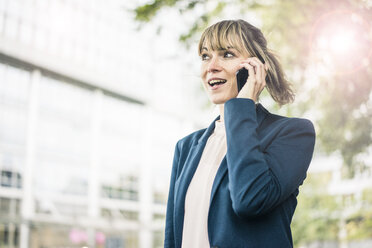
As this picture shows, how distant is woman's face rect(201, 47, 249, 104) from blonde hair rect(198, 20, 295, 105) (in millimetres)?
27

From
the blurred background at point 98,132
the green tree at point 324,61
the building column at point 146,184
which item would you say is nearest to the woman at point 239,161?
the green tree at point 324,61

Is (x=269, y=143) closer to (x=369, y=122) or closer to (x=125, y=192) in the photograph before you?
(x=369, y=122)

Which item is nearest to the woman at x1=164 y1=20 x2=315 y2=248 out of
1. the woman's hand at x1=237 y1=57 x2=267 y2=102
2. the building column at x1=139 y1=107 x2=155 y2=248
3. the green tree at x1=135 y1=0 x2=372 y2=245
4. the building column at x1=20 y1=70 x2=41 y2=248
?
the woman's hand at x1=237 y1=57 x2=267 y2=102

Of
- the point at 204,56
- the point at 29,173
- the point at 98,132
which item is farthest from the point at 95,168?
the point at 204,56

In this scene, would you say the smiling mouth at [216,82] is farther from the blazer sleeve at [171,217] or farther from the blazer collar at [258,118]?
the blazer sleeve at [171,217]

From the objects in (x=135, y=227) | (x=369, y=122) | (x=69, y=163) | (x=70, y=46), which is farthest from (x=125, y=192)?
(x=369, y=122)

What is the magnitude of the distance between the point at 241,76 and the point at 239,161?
0.37 metres

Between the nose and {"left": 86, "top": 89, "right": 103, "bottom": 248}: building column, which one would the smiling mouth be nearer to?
the nose

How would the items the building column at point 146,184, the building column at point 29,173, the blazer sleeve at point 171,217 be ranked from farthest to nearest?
the building column at point 146,184, the building column at point 29,173, the blazer sleeve at point 171,217

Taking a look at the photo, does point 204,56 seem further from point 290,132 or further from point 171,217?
point 171,217

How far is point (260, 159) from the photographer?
1468mm

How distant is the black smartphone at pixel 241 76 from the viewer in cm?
168

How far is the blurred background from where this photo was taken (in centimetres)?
1568

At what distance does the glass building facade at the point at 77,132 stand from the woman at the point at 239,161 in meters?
20.7
